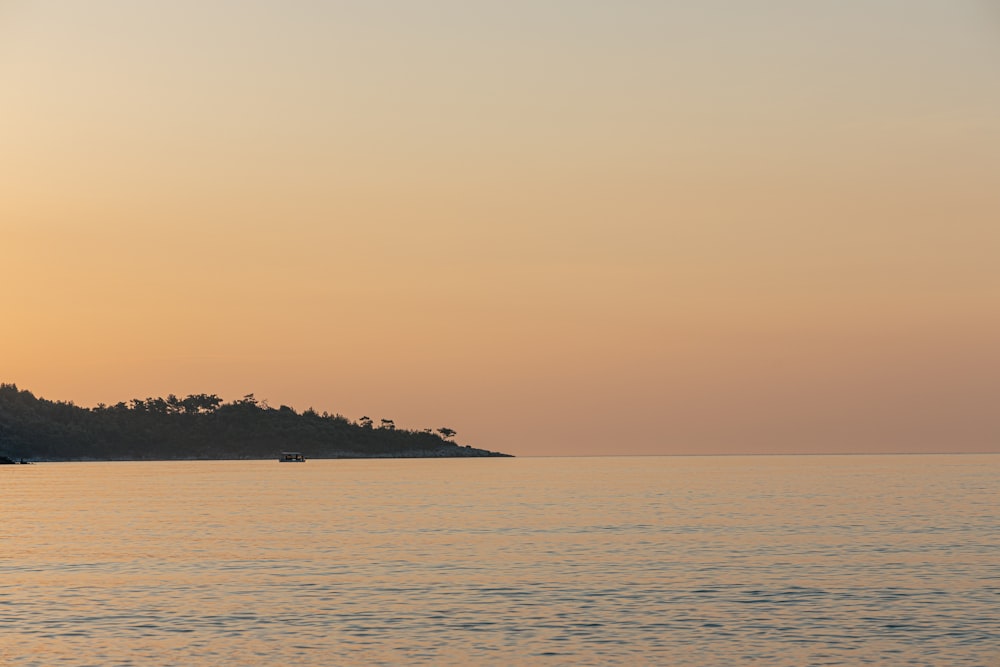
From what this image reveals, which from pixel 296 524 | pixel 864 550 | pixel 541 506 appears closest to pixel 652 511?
pixel 541 506

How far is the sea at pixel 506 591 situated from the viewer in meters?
43.7

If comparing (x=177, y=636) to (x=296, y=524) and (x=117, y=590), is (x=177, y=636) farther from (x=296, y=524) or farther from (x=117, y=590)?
(x=296, y=524)

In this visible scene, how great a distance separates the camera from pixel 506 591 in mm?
58500

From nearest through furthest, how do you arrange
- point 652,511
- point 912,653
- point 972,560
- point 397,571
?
point 912,653 < point 397,571 < point 972,560 < point 652,511

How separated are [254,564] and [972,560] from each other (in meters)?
43.3

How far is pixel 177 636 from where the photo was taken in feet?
153

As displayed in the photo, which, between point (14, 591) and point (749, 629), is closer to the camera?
point (749, 629)

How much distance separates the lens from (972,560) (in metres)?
72.9

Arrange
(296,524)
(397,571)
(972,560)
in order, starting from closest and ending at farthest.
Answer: (397,571)
(972,560)
(296,524)

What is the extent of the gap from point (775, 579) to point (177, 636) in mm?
31872

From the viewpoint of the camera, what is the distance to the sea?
43.7 meters

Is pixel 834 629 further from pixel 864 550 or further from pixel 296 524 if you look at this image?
pixel 296 524

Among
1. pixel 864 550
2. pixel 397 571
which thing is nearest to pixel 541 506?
pixel 864 550

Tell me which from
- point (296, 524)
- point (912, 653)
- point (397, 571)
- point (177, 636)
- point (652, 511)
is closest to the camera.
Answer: point (912, 653)
